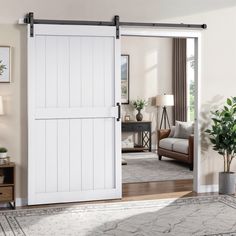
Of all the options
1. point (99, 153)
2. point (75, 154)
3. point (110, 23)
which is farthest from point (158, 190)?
point (110, 23)

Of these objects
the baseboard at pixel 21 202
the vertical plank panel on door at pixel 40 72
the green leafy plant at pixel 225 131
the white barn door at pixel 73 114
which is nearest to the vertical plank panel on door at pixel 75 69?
the white barn door at pixel 73 114

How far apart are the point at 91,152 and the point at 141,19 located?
5.64 ft

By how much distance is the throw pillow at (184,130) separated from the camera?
871 cm

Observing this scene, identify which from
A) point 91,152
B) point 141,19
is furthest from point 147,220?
point 141,19

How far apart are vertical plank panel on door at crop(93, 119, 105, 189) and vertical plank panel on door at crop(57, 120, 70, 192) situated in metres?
0.32

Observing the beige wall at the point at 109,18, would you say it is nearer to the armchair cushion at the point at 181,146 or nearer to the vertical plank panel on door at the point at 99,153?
the vertical plank panel on door at the point at 99,153

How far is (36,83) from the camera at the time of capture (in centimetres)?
536

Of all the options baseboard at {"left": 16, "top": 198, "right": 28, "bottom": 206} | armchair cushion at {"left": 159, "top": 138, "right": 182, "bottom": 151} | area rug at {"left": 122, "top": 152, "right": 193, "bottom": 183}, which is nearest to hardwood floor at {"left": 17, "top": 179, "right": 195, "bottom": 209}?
baseboard at {"left": 16, "top": 198, "right": 28, "bottom": 206}

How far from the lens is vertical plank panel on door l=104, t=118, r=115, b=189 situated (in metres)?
5.62

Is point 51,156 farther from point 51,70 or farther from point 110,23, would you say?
point 110,23

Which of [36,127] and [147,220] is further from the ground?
[36,127]

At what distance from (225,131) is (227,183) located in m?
0.65

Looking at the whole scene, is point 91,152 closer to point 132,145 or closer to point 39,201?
point 39,201

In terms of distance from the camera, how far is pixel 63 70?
5.45m
